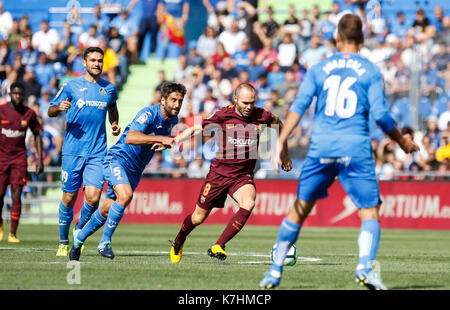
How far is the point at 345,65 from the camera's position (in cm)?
795

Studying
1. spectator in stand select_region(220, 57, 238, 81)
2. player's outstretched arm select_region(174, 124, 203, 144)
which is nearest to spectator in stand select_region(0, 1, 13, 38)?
spectator in stand select_region(220, 57, 238, 81)

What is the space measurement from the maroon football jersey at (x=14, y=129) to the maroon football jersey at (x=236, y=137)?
5604 mm

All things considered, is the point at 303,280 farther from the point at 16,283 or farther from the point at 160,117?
the point at 160,117

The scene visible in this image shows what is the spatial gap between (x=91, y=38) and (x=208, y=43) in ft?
13.0

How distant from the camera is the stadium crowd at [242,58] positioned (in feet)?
76.1

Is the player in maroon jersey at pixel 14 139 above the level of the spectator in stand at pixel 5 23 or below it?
below

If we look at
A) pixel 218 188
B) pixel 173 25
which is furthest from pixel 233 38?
pixel 218 188

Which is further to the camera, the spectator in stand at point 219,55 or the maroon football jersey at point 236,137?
the spectator in stand at point 219,55

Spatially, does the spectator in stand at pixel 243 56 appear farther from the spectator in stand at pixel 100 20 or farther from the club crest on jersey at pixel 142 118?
the club crest on jersey at pixel 142 118

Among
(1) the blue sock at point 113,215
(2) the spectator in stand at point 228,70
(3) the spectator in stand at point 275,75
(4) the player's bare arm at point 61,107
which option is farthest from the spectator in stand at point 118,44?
(1) the blue sock at point 113,215

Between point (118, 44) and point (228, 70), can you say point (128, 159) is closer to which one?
point (228, 70)

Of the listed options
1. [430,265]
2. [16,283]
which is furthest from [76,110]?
[430,265]

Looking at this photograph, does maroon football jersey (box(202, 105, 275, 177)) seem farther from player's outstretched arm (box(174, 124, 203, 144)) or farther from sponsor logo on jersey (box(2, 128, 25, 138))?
sponsor logo on jersey (box(2, 128, 25, 138))

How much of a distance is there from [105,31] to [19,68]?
3.14 metres
